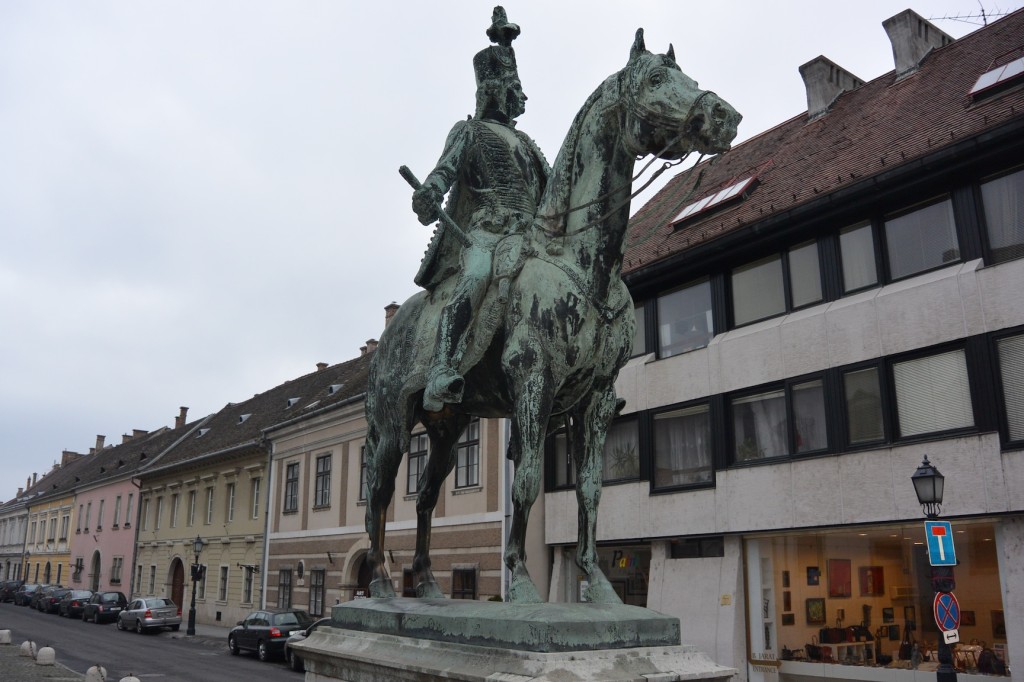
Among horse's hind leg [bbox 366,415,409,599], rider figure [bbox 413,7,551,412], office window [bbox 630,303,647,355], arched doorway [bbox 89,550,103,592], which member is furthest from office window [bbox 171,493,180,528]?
rider figure [bbox 413,7,551,412]

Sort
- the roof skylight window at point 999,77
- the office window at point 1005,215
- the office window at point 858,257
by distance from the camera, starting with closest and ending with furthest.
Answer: the office window at point 1005,215, the roof skylight window at point 999,77, the office window at point 858,257

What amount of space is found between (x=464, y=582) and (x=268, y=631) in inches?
196

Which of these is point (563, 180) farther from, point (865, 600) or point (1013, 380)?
point (865, 600)

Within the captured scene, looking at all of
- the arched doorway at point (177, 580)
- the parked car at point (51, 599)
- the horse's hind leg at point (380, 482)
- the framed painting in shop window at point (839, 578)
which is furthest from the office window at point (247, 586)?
the horse's hind leg at point (380, 482)

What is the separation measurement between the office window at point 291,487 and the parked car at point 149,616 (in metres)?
5.60

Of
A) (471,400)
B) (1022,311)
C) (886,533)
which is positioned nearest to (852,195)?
(1022,311)

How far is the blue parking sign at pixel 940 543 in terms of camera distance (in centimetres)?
992

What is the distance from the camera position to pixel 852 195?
14891 mm

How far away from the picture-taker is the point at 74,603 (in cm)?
3862

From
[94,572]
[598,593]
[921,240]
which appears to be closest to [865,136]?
[921,240]

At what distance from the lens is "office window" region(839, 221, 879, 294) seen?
49.2 ft

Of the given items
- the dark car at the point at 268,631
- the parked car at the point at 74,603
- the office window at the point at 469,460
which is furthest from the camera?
the parked car at the point at 74,603

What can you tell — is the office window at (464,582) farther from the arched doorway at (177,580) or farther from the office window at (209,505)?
the arched doorway at (177,580)

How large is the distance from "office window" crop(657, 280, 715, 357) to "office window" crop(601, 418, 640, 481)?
1.77 m
